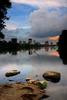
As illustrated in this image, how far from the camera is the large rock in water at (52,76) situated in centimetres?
429

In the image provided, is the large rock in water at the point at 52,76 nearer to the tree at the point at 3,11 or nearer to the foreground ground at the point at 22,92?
the foreground ground at the point at 22,92

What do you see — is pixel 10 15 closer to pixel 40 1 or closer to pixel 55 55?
pixel 40 1

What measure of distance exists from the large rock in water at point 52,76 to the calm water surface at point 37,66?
0.06 meters

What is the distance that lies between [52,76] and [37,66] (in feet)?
1.08

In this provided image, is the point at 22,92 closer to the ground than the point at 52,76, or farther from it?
closer to the ground

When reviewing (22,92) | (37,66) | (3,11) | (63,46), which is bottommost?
(22,92)

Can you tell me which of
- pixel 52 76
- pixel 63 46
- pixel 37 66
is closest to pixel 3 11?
pixel 37 66

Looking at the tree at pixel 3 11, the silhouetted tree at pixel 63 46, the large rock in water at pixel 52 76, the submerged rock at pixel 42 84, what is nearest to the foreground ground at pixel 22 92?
the submerged rock at pixel 42 84

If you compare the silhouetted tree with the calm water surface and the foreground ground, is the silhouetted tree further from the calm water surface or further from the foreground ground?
the foreground ground

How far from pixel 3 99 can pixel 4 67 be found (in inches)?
21.8

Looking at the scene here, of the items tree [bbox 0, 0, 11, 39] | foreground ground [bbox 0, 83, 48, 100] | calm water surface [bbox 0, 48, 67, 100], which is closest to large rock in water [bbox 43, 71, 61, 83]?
calm water surface [bbox 0, 48, 67, 100]

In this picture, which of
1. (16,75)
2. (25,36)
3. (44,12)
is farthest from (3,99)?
(44,12)

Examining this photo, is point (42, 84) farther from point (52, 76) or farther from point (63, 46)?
point (63, 46)

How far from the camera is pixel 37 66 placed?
14.4 ft
